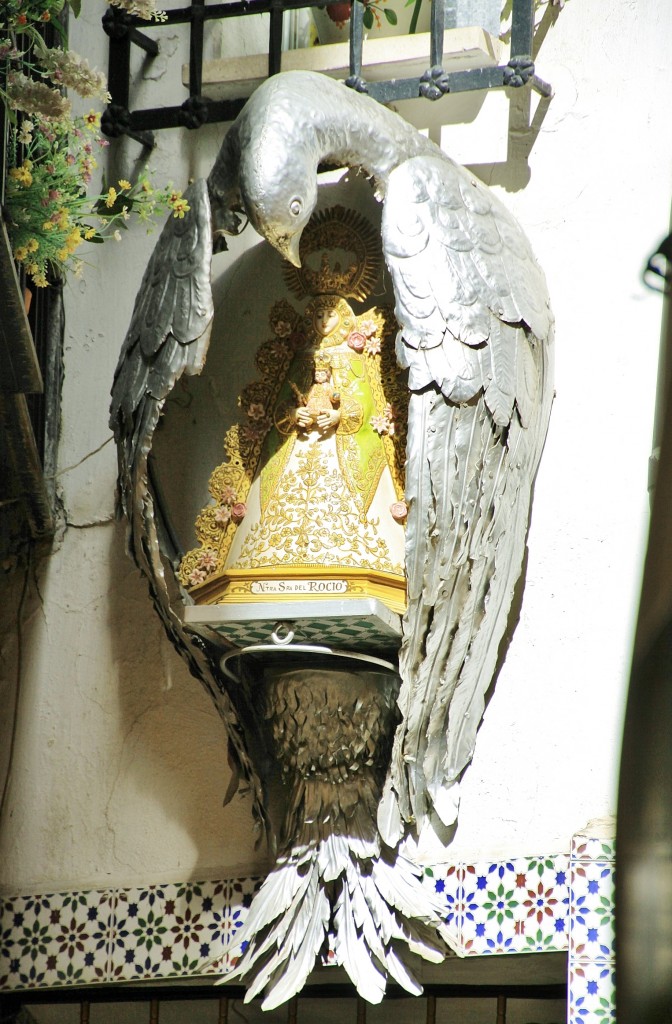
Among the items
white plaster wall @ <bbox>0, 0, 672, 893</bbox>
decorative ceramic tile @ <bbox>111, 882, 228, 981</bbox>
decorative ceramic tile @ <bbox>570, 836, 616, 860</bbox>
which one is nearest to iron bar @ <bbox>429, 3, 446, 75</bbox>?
white plaster wall @ <bbox>0, 0, 672, 893</bbox>

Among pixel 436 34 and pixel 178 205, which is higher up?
pixel 436 34

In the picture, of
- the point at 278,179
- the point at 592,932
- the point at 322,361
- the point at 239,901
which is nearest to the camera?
the point at 278,179

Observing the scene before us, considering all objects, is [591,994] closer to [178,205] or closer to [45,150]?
→ [178,205]

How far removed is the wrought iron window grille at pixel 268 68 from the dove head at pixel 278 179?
0.38 metres

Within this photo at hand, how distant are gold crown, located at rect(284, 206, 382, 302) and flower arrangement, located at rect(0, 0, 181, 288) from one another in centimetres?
18

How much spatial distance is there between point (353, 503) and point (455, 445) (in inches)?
6.1

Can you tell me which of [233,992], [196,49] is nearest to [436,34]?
A: [196,49]

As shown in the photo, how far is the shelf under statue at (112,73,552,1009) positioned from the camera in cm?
190

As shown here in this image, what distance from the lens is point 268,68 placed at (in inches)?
90.2

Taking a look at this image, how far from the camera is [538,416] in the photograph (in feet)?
6.80

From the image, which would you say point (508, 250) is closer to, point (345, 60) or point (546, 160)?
point (546, 160)

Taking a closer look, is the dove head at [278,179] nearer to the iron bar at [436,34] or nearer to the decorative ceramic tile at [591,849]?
the iron bar at [436,34]

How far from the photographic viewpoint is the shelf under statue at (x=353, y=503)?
1.90 meters

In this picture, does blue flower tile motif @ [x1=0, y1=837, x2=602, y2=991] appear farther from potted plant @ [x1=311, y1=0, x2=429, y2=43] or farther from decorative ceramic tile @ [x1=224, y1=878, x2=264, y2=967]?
potted plant @ [x1=311, y1=0, x2=429, y2=43]
